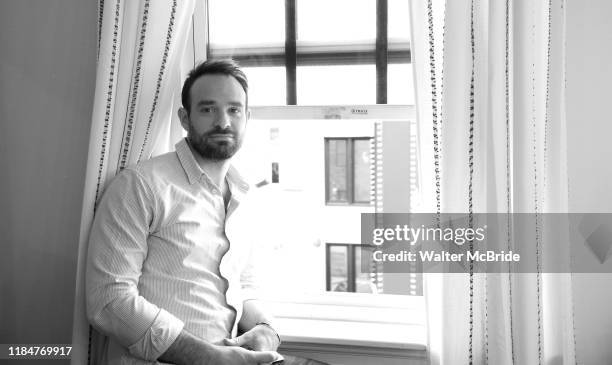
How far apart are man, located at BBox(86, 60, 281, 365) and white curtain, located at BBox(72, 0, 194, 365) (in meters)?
0.12

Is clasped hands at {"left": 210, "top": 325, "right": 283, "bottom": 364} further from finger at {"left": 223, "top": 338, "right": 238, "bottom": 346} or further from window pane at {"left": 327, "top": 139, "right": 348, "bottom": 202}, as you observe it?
window pane at {"left": 327, "top": 139, "right": 348, "bottom": 202}

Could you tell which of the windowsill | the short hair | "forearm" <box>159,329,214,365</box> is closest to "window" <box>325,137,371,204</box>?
the windowsill

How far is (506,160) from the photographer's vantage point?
4.66 feet

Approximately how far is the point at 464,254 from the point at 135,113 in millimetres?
1131

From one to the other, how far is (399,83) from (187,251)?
98cm

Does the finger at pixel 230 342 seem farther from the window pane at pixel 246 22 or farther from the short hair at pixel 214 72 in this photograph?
the window pane at pixel 246 22

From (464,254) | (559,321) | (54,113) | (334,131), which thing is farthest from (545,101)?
(54,113)

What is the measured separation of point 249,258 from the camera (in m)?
1.71

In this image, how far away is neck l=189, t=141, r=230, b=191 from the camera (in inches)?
60.8

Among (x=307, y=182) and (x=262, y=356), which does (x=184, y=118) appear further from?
(x=262, y=356)

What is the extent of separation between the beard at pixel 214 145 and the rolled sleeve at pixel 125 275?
0.21 m

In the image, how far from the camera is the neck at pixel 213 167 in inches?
60.8

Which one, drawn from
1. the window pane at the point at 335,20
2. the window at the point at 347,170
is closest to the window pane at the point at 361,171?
the window at the point at 347,170

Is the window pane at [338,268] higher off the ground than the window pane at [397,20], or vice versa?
the window pane at [397,20]
